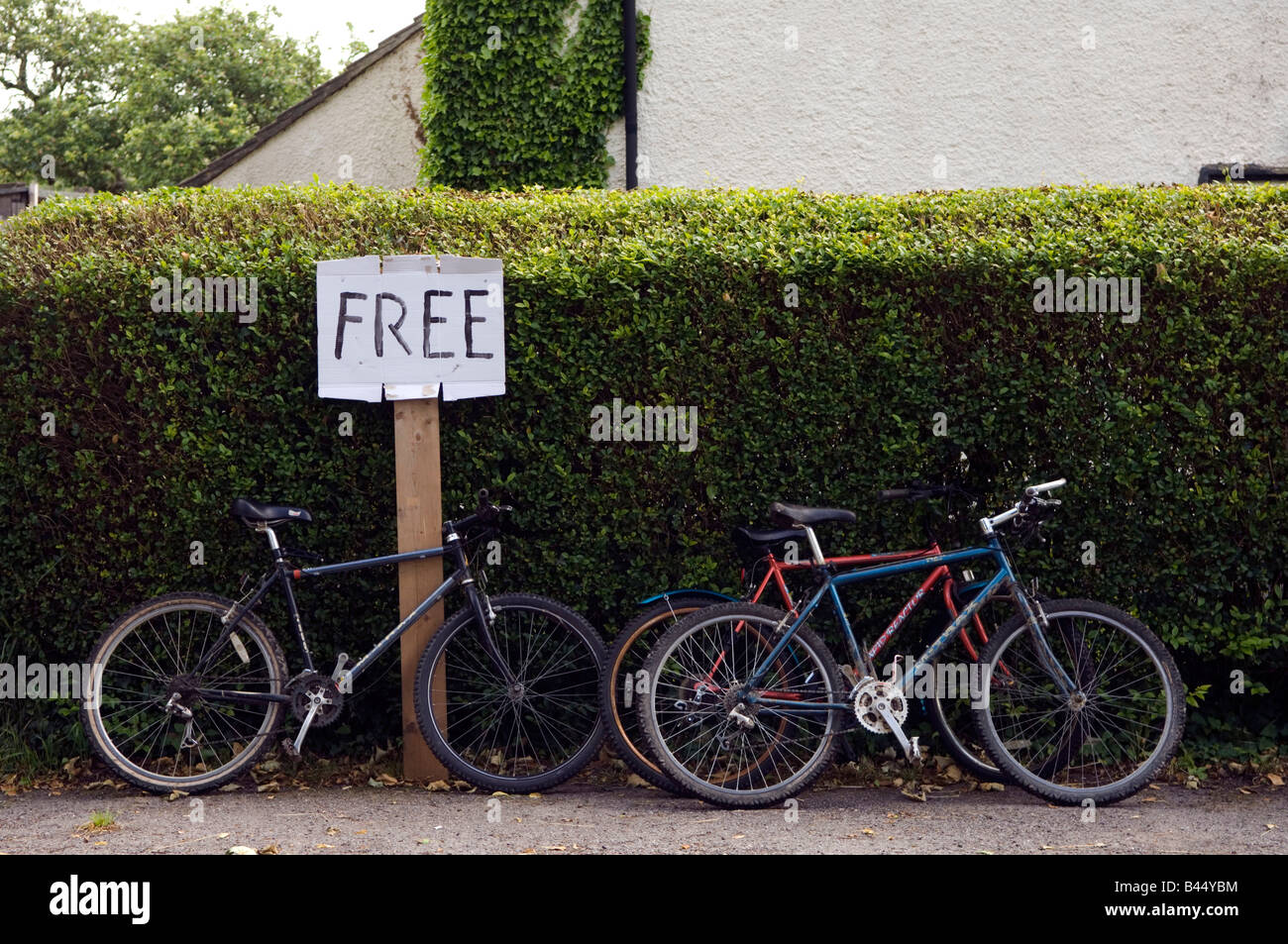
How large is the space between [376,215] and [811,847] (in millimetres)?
3273

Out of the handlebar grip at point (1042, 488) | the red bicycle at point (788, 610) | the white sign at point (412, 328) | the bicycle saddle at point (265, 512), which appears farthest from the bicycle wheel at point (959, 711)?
the bicycle saddle at point (265, 512)

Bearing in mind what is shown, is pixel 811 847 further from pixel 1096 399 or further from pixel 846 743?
pixel 1096 399

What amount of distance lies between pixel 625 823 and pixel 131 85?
33.7 m

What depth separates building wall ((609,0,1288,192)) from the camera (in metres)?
9.33

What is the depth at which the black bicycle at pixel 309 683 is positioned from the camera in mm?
4836

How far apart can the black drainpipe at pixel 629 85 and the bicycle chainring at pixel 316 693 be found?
5.41 meters

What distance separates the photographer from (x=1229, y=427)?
5.05 metres

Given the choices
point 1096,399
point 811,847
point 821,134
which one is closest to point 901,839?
point 811,847

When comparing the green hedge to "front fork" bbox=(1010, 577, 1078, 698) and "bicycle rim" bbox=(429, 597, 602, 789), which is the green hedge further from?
"front fork" bbox=(1010, 577, 1078, 698)

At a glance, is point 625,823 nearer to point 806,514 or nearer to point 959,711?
point 806,514

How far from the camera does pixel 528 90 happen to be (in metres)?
9.12

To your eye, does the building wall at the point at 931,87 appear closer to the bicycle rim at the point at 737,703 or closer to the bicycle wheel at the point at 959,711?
the bicycle wheel at the point at 959,711

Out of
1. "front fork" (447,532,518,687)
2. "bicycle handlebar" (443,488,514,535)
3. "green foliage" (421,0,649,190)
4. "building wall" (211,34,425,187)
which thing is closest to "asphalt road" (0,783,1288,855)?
"front fork" (447,532,518,687)

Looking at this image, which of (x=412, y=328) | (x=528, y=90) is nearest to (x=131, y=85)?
(x=528, y=90)
